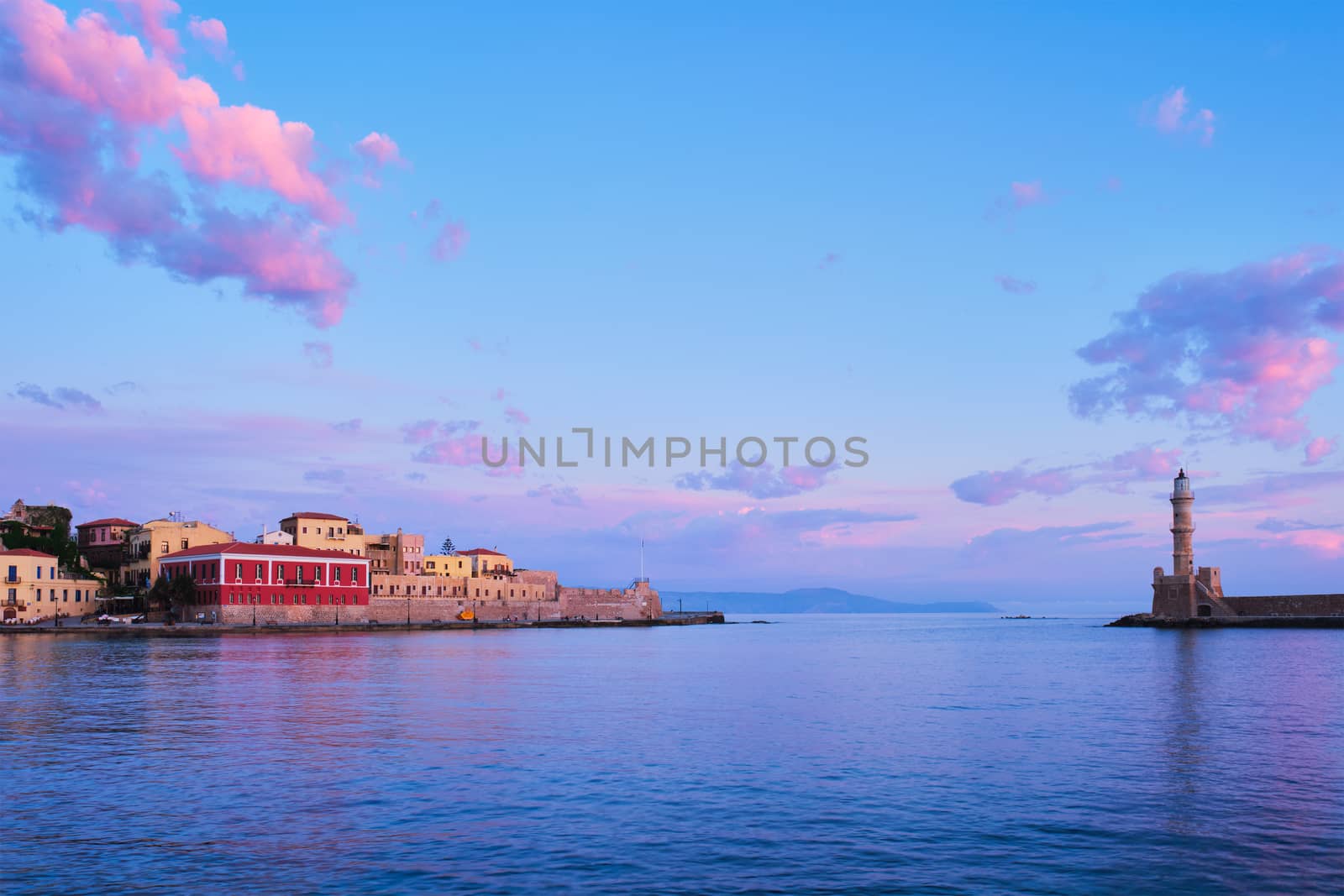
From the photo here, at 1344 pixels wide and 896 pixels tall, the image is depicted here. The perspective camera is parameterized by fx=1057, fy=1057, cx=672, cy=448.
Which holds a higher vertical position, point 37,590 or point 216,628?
point 37,590

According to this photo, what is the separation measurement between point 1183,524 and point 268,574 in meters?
111

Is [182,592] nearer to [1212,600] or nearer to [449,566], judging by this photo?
[449,566]

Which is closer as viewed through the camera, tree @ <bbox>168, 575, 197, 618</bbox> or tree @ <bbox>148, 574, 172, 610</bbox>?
tree @ <bbox>168, 575, 197, 618</bbox>

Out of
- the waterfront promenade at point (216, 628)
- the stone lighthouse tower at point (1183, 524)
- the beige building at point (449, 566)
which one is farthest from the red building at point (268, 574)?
the stone lighthouse tower at point (1183, 524)

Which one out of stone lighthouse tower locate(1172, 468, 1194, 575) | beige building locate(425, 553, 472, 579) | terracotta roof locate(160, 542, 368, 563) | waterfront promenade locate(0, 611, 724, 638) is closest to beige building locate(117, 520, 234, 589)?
terracotta roof locate(160, 542, 368, 563)

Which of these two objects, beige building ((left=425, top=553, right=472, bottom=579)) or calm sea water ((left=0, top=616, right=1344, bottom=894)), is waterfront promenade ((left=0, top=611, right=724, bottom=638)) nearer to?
beige building ((left=425, top=553, right=472, bottom=579))

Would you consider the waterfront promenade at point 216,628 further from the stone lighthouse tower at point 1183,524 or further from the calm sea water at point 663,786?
the stone lighthouse tower at point 1183,524

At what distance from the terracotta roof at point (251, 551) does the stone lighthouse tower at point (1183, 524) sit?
4089 inches

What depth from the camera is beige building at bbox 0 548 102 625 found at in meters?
110

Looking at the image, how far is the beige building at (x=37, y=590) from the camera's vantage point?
11025cm

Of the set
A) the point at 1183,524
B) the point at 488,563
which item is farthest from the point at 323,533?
the point at 1183,524

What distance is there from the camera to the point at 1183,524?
13225cm

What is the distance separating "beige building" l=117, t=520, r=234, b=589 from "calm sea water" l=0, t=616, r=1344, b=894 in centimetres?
7787

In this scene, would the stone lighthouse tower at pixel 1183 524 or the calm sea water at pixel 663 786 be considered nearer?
the calm sea water at pixel 663 786
